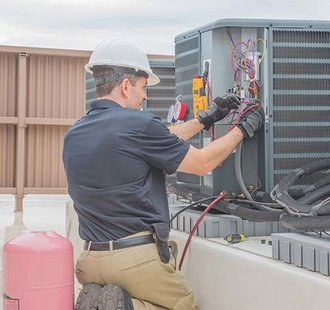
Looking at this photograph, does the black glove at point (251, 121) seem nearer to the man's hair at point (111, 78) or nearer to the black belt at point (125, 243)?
the man's hair at point (111, 78)

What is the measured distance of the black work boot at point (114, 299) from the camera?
223 cm

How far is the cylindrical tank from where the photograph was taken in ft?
7.55

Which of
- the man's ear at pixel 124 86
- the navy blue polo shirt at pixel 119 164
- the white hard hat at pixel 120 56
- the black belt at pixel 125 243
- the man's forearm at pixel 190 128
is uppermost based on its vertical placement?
the white hard hat at pixel 120 56

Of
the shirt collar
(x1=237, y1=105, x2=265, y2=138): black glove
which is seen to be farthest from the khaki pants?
(x1=237, y1=105, x2=265, y2=138): black glove

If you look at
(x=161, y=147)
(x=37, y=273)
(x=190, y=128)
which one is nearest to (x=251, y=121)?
(x=190, y=128)

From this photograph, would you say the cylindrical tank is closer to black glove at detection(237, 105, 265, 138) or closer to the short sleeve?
the short sleeve

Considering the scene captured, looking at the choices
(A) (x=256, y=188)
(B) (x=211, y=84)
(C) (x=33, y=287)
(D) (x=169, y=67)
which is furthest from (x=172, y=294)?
(D) (x=169, y=67)

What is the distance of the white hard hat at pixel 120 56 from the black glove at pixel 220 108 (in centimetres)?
46

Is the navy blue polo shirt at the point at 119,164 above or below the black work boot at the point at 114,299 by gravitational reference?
above

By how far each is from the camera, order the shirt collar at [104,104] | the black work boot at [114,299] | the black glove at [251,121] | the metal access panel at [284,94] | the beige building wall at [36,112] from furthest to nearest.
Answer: the beige building wall at [36,112] < the metal access panel at [284,94] < the black glove at [251,121] < the shirt collar at [104,104] < the black work boot at [114,299]

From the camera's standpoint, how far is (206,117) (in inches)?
114

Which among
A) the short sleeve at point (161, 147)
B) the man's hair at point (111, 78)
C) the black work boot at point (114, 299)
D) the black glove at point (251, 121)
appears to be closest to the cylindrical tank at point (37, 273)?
the black work boot at point (114, 299)

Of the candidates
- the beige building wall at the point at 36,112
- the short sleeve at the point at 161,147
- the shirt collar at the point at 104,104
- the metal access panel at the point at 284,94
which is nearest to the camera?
the short sleeve at the point at 161,147

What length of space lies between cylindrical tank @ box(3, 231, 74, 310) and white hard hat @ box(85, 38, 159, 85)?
0.76 meters
